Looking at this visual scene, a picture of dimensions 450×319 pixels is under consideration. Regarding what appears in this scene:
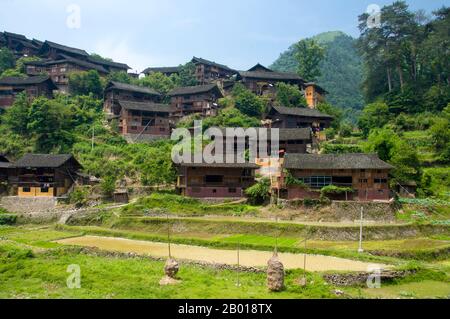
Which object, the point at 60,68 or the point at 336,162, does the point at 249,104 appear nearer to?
the point at 336,162

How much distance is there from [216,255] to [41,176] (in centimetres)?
2880

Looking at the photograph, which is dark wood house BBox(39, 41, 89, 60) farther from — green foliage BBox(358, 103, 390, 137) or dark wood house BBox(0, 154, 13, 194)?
green foliage BBox(358, 103, 390, 137)

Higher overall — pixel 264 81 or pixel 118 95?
pixel 264 81

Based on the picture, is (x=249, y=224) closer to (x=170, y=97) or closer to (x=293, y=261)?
(x=293, y=261)

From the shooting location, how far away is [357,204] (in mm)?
40875

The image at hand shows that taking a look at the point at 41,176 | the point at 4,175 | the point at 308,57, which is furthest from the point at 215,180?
the point at 308,57

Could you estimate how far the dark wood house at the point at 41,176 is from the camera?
163 ft

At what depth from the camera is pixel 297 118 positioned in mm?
63219

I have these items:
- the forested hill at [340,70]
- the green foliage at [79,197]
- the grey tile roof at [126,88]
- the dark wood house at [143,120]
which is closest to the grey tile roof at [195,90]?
the grey tile roof at [126,88]

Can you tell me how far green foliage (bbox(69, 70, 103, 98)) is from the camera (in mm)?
73062

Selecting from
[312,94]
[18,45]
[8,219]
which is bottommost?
[8,219]

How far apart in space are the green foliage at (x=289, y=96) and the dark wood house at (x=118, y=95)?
2182 centimetres

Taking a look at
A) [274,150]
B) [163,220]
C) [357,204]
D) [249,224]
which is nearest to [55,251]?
[163,220]

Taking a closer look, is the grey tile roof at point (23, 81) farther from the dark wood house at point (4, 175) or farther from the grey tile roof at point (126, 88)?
the dark wood house at point (4, 175)
